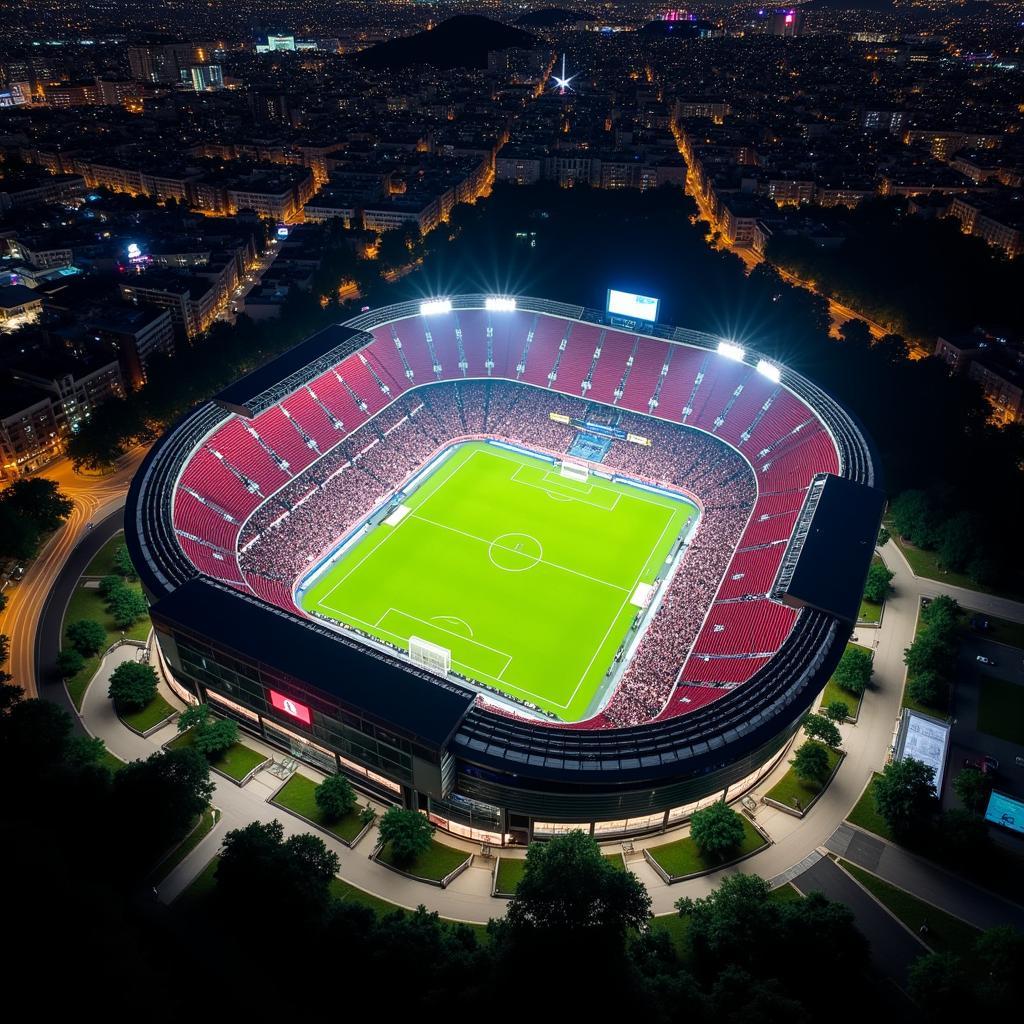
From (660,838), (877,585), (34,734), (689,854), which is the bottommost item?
(660,838)

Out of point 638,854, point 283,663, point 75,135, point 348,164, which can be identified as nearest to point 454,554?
point 283,663

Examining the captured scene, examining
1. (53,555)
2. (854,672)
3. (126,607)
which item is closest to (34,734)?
(126,607)

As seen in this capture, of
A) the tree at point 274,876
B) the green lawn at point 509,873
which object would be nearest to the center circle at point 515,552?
the green lawn at point 509,873

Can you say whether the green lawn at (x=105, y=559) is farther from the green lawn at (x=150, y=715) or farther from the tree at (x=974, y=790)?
the tree at (x=974, y=790)

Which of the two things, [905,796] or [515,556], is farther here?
[515,556]

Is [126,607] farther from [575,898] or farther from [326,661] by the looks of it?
[575,898]
